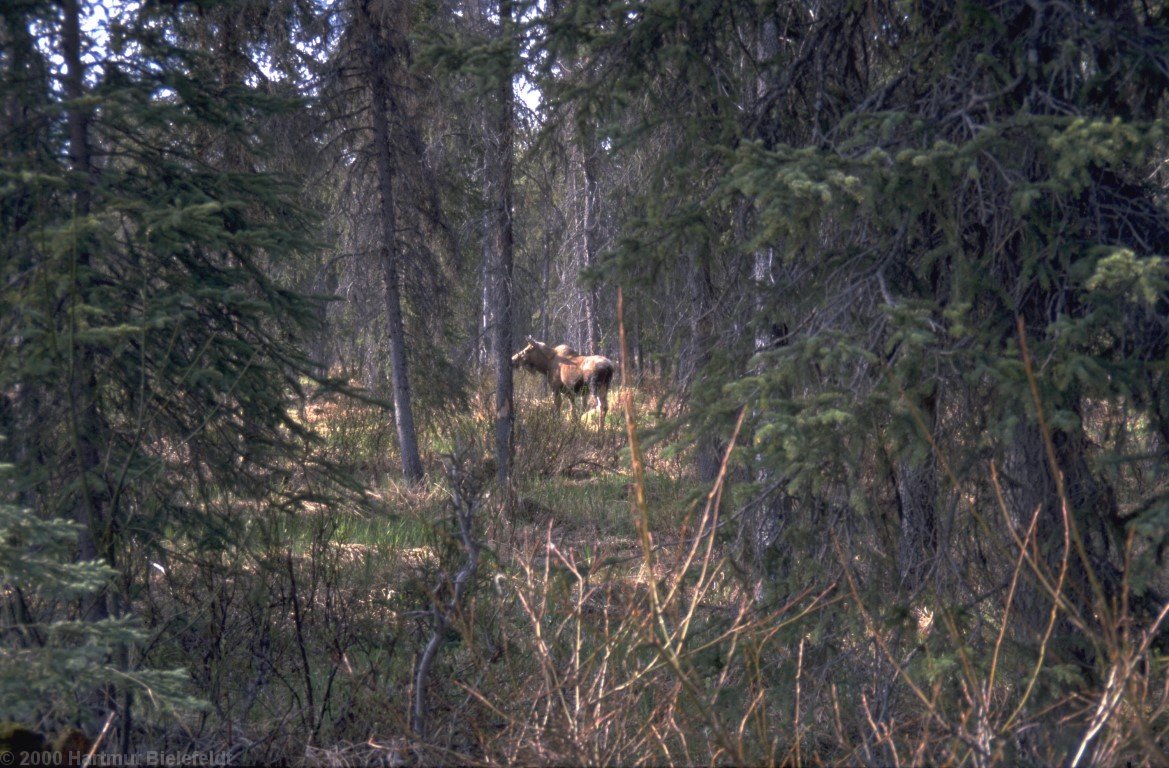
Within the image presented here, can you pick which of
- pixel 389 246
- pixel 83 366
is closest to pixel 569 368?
pixel 389 246

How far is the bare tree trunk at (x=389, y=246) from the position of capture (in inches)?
452

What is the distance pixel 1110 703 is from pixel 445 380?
33.4 feet

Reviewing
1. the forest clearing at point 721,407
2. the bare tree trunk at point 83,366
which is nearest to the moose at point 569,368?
the forest clearing at point 721,407

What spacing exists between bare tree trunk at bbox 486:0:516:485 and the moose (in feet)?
15.2

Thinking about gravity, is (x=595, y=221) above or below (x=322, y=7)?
below

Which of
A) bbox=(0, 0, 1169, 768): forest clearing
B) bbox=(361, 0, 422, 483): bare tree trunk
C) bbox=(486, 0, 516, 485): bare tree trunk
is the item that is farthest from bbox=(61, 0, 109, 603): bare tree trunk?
bbox=(361, 0, 422, 483): bare tree trunk

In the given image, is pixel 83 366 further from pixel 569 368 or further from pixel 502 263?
pixel 569 368

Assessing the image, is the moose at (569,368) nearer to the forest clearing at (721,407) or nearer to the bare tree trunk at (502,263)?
the bare tree trunk at (502,263)

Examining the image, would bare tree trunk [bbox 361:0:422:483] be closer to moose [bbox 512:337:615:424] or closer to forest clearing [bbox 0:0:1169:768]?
moose [bbox 512:337:615:424]

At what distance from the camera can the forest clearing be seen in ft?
11.6

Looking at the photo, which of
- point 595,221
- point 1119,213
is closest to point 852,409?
point 1119,213

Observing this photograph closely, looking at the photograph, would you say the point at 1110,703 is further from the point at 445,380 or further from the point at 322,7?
the point at 322,7

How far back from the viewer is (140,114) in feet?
15.6

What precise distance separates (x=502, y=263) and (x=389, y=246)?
1.40 meters
